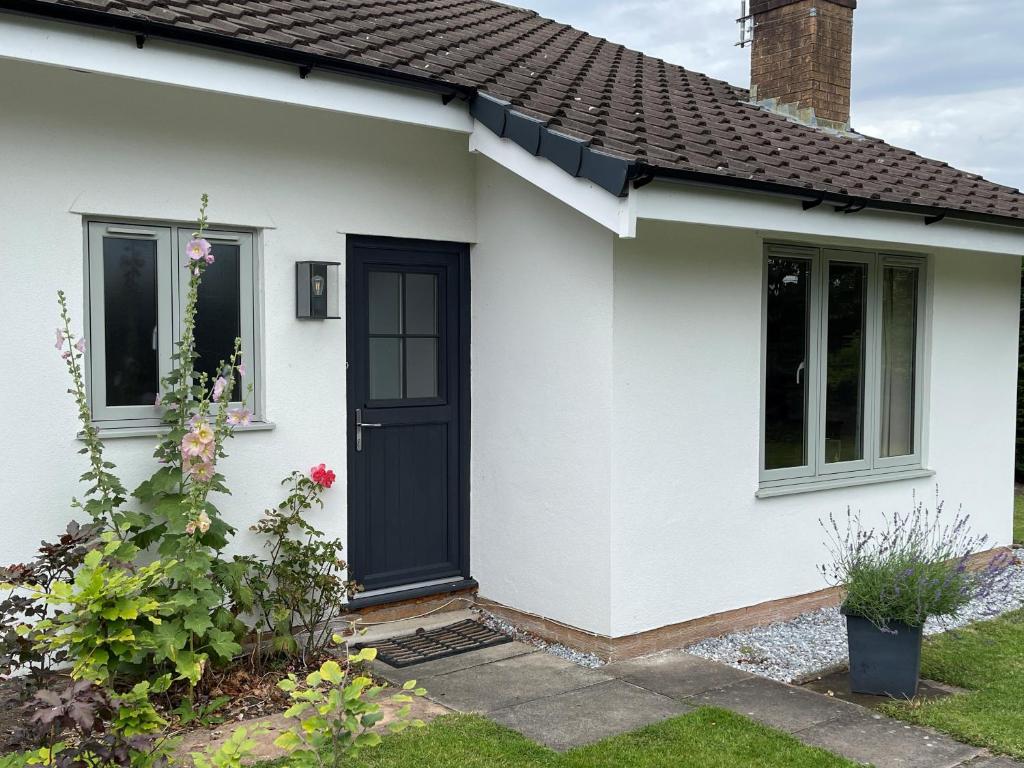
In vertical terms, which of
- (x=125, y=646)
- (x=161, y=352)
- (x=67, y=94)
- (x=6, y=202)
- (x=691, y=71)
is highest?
(x=691, y=71)

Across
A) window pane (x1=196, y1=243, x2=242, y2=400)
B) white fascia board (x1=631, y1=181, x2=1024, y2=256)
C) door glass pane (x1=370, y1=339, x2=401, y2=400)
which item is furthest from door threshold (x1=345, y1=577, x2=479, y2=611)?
white fascia board (x1=631, y1=181, x2=1024, y2=256)

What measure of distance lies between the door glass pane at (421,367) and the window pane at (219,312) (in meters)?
1.24

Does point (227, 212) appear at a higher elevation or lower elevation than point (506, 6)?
lower

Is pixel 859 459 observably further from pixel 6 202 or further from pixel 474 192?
pixel 6 202

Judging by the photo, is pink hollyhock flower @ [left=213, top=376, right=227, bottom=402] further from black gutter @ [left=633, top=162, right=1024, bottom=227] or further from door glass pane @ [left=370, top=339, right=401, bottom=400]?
black gutter @ [left=633, top=162, right=1024, bottom=227]

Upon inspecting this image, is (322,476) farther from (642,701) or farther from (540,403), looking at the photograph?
(642,701)

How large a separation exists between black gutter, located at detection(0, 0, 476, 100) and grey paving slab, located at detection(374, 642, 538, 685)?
11.3 ft

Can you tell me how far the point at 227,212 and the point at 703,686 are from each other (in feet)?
12.8

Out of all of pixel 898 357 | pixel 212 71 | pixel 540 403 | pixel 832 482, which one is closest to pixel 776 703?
pixel 540 403

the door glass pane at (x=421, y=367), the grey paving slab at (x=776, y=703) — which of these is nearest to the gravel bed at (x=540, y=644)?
the grey paving slab at (x=776, y=703)

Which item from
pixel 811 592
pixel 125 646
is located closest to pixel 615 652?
pixel 811 592

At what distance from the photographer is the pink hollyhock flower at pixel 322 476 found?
603cm

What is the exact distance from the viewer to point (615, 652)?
598cm

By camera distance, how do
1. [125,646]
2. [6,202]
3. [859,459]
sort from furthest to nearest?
1. [859,459]
2. [6,202]
3. [125,646]
